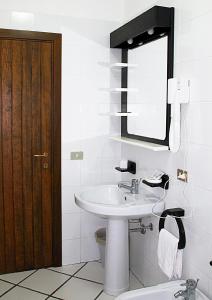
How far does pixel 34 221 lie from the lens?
3.02 m

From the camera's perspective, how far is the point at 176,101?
205cm

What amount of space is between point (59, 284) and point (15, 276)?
43 cm

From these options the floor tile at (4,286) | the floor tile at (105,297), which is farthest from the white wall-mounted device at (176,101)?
the floor tile at (4,286)

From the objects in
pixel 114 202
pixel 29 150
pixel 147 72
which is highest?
pixel 147 72

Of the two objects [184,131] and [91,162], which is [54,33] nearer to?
[91,162]

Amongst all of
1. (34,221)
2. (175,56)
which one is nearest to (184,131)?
(175,56)

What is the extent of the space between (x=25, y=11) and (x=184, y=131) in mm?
1683

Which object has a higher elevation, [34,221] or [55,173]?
[55,173]

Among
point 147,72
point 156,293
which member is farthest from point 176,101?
point 156,293

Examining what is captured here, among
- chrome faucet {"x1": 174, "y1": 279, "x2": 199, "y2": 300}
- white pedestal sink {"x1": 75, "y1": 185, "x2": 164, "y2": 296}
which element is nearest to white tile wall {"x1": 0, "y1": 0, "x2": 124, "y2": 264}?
white pedestal sink {"x1": 75, "y1": 185, "x2": 164, "y2": 296}

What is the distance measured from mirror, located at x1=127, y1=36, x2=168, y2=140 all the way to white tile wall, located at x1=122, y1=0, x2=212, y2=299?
0.66ft

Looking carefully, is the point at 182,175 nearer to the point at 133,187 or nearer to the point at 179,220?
the point at 179,220

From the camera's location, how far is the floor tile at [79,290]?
8.54ft

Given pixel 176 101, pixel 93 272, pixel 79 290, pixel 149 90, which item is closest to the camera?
pixel 176 101
